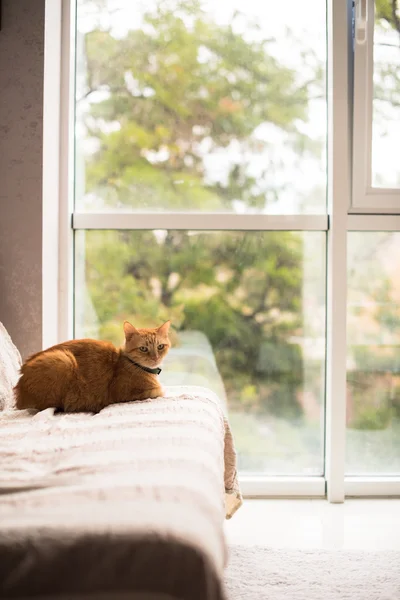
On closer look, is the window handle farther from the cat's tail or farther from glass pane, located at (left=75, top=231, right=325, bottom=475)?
the cat's tail

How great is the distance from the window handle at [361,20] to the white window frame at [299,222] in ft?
0.17

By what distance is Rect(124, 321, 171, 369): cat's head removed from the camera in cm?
190

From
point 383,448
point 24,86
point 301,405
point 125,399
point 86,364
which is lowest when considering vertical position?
point 383,448

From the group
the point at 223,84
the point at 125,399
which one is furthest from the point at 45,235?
the point at 223,84

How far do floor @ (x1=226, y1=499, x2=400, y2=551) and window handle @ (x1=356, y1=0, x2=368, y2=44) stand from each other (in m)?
1.97

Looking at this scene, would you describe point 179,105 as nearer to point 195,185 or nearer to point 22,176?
point 195,185

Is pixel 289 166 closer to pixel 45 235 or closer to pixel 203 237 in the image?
pixel 203 237

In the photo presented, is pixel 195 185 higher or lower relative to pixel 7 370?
higher

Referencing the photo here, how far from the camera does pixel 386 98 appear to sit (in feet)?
8.30

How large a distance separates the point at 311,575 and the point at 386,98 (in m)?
1.96

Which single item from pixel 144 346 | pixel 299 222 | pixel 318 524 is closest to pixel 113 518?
pixel 144 346

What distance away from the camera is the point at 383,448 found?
2.63 meters

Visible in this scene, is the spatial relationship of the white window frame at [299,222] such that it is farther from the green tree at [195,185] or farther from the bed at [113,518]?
the bed at [113,518]

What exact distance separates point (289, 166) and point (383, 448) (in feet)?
4.47
